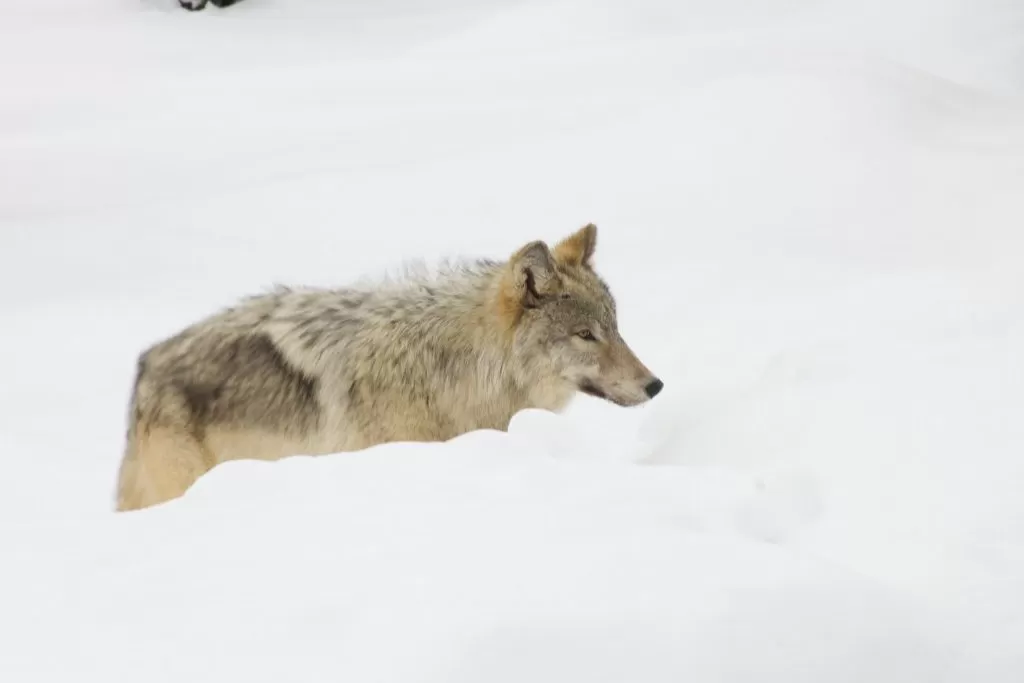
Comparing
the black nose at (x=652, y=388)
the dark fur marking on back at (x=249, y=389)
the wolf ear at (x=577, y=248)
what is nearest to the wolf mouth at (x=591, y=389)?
the black nose at (x=652, y=388)

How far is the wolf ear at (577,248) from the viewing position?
3830 mm

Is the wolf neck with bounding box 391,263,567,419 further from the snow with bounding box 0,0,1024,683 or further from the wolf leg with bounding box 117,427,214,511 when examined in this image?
the wolf leg with bounding box 117,427,214,511

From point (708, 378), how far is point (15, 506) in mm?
3193

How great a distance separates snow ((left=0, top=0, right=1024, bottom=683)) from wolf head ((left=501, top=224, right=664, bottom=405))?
0.32 metres

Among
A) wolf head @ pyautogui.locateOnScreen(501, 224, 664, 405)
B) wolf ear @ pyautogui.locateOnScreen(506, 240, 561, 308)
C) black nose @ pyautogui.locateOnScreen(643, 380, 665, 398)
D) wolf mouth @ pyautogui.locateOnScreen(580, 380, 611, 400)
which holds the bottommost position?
wolf mouth @ pyautogui.locateOnScreen(580, 380, 611, 400)

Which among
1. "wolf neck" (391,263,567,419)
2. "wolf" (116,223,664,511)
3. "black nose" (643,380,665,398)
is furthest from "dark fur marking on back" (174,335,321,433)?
"black nose" (643,380,665,398)

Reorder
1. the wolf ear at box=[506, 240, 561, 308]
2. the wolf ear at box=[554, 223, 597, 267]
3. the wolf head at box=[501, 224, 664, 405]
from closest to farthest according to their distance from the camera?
the wolf ear at box=[506, 240, 561, 308] < the wolf head at box=[501, 224, 664, 405] < the wolf ear at box=[554, 223, 597, 267]

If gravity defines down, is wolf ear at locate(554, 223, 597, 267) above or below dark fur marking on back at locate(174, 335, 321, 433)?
above

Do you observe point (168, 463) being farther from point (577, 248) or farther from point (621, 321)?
point (621, 321)

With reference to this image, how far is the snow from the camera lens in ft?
7.04

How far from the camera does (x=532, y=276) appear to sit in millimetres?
3639

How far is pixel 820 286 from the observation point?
629cm

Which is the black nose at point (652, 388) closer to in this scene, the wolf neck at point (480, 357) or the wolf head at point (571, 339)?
the wolf head at point (571, 339)

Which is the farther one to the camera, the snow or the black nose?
the black nose
